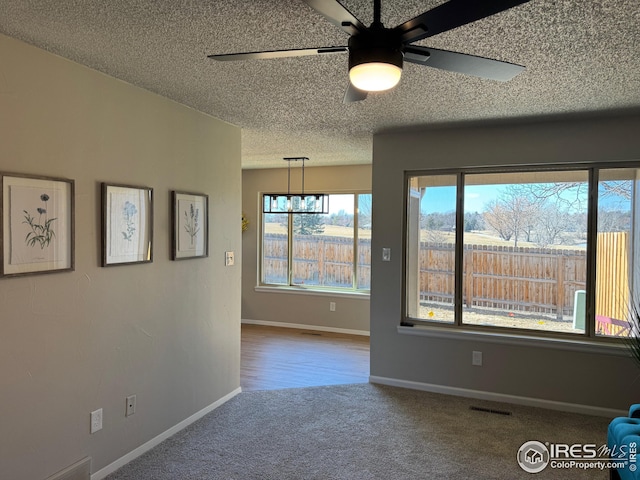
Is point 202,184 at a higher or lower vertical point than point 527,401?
higher

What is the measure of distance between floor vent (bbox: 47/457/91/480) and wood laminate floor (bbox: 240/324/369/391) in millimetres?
1763

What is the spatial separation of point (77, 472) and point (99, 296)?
38.2 inches

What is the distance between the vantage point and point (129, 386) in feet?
9.38

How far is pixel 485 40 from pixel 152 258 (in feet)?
7.80

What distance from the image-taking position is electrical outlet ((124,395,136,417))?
285 centimetres

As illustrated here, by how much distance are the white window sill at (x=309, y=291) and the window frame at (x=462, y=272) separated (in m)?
2.14

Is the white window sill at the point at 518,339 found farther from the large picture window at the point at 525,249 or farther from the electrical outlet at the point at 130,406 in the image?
the electrical outlet at the point at 130,406

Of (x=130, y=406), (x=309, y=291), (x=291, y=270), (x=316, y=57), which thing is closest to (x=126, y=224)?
(x=130, y=406)

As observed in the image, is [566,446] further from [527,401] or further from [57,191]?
[57,191]

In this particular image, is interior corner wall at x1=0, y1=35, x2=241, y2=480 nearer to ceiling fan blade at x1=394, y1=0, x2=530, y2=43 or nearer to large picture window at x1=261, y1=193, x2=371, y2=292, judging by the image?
ceiling fan blade at x1=394, y1=0, x2=530, y2=43

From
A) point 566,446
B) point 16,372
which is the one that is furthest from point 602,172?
point 16,372

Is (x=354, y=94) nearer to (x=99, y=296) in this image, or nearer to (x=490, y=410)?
(x=99, y=296)

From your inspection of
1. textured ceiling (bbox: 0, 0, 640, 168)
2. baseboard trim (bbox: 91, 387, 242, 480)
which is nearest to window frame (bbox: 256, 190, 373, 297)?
textured ceiling (bbox: 0, 0, 640, 168)

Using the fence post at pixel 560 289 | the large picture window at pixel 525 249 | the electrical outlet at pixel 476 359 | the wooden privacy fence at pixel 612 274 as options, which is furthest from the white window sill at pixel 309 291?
the wooden privacy fence at pixel 612 274
